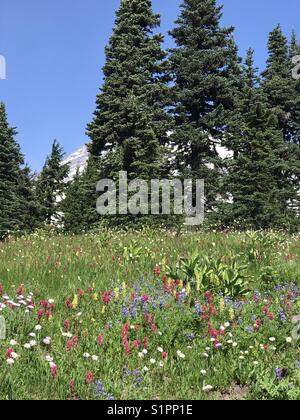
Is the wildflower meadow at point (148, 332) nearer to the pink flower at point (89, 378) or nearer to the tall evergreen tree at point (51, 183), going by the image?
the pink flower at point (89, 378)

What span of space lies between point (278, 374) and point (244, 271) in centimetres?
388

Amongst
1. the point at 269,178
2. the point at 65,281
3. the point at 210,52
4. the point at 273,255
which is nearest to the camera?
the point at 65,281

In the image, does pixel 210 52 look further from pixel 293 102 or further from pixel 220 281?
pixel 220 281

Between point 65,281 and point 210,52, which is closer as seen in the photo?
point 65,281

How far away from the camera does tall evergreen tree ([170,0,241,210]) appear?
92.0ft

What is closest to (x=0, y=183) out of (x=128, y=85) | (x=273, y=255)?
(x=128, y=85)

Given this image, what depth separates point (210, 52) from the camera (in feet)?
93.9

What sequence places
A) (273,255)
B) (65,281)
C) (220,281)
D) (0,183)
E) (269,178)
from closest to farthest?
(220,281)
(65,281)
(273,255)
(269,178)
(0,183)

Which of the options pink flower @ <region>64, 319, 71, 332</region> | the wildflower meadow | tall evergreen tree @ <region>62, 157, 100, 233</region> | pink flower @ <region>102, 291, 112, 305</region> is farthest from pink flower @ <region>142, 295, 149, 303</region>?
tall evergreen tree @ <region>62, 157, 100, 233</region>

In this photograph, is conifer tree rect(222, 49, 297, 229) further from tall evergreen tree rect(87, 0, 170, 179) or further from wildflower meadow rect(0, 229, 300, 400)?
wildflower meadow rect(0, 229, 300, 400)

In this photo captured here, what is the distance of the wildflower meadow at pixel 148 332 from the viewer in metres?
4.64

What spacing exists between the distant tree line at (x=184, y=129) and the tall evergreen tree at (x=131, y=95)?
6cm

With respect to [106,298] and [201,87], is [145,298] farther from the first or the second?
[201,87]

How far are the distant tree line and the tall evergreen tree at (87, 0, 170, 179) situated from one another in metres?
0.06
